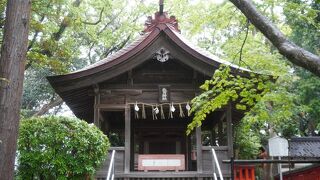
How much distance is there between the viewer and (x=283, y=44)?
4.34 m

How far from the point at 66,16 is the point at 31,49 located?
2.29 meters

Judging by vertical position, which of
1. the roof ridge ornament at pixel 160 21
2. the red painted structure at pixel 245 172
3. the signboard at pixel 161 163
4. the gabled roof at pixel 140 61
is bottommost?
the red painted structure at pixel 245 172

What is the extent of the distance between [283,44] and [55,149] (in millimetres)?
5219

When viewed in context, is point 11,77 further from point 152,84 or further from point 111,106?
point 152,84

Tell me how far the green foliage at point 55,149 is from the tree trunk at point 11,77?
1.40 meters

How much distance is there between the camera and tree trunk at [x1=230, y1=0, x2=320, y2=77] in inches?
158

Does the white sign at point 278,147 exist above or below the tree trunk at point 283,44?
below

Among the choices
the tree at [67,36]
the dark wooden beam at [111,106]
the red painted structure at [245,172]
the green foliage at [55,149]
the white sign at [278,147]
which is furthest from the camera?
the tree at [67,36]

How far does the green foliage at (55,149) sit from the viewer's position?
750 centimetres

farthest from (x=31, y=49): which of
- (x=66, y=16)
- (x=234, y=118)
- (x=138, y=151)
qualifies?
(x=234, y=118)

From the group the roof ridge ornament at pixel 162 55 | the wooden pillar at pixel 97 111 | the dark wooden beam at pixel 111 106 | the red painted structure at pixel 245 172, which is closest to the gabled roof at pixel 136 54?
the roof ridge ornament at pixel 162 55

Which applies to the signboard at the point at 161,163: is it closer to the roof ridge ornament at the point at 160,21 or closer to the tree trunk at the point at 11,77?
the roof ridge ornament at the point at 160,21

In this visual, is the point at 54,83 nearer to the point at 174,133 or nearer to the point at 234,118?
the point at 174,133

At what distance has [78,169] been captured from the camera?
775cm
